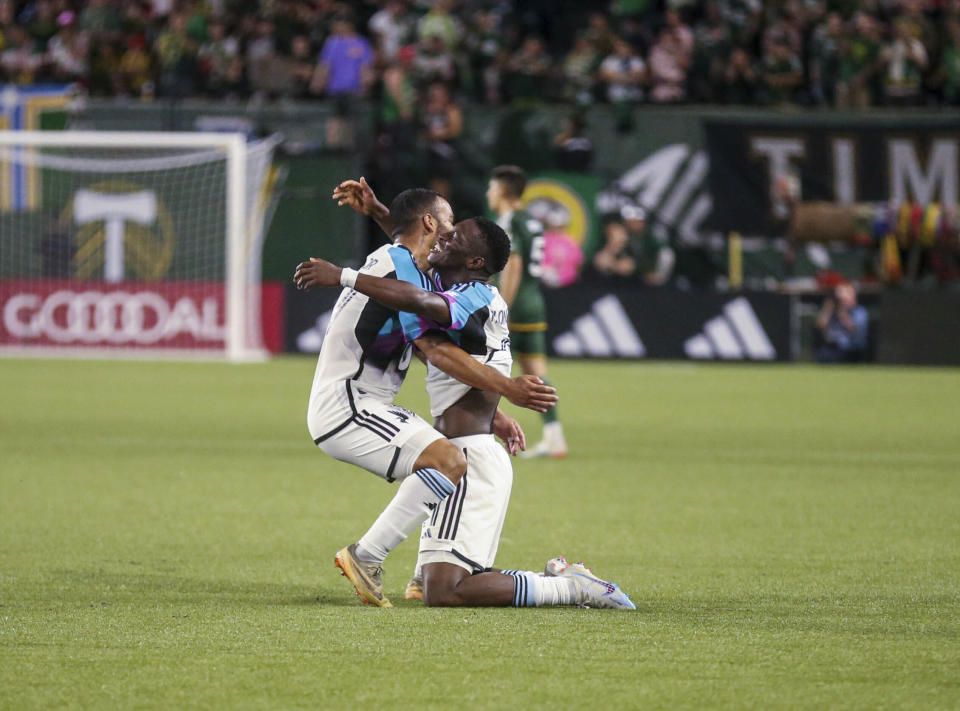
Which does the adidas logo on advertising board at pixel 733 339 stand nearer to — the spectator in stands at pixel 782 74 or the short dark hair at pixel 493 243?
the spectator in stands at pixel 782 74

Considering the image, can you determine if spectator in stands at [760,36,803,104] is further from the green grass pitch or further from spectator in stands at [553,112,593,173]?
the green grass pitch

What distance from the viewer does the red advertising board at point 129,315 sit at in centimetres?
2072

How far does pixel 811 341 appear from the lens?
2078 cm

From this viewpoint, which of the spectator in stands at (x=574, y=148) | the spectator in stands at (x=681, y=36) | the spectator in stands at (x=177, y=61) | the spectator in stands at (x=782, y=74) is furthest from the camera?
the spectator in stands at (x=177, y=61)

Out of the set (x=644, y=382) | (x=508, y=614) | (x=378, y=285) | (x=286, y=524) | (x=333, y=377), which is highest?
(x=378, y=285)

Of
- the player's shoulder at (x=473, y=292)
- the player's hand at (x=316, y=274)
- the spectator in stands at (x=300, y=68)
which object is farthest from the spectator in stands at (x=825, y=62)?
the player's hand at (x=316, y=274)

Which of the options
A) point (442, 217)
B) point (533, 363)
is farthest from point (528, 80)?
point (442, 217)

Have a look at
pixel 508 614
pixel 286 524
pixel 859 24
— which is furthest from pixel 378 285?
pixel 859 24

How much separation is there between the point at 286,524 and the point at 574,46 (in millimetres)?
17614

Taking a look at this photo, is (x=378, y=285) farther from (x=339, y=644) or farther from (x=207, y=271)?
(x=207, y=271)

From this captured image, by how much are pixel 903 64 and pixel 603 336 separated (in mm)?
6074

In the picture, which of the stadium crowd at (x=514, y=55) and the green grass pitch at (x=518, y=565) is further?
the stadium crowd at (x=514, y=55)

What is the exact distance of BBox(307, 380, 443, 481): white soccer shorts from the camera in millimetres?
5957

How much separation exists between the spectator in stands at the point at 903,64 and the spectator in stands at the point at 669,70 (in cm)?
288
